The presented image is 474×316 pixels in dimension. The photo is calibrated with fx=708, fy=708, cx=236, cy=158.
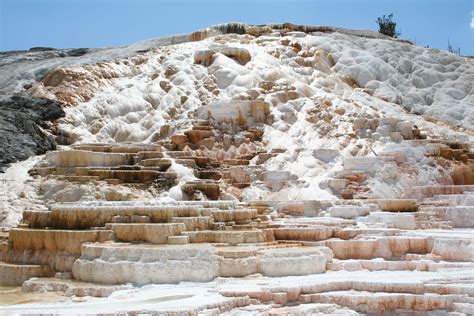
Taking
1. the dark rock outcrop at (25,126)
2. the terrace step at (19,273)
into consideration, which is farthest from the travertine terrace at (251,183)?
the dark rock outcrop at (25,126)

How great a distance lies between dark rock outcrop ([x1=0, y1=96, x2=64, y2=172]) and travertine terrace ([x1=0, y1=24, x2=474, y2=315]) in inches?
13.1

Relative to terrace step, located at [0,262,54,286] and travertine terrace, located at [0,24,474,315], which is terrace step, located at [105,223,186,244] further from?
terrace step, located at [0,262,54,286]

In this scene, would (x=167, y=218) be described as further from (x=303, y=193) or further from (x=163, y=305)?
(x=303, y=193)

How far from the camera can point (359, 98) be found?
18.7m

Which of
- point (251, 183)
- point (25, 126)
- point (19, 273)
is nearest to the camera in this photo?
point (19, 273)

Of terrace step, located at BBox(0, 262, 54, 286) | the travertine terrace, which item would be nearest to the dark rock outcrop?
the travertine terrace

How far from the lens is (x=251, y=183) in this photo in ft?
47.4

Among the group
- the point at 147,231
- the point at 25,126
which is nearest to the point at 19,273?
the point at 147,231

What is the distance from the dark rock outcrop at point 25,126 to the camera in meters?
15.2

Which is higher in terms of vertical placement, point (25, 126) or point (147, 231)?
point (25, 126)

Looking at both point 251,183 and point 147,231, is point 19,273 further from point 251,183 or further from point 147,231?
point 251,183

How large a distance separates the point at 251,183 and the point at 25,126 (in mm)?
5542

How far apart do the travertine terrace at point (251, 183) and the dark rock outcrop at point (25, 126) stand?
1.09ft

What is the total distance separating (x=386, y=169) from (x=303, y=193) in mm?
1819
